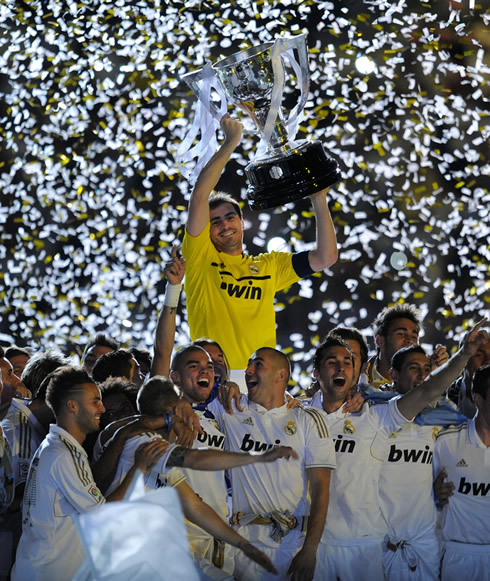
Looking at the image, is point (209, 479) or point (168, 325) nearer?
point (209, 479)

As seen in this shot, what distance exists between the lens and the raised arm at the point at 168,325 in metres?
3.89

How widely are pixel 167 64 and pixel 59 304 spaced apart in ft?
6.40

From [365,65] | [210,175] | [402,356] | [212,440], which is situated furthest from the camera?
[365,65]

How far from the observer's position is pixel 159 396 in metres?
3.23

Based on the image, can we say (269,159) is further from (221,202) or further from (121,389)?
(121,389)

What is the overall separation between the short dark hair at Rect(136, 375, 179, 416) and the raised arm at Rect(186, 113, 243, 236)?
90 cm

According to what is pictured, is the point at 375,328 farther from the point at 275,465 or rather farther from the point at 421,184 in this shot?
the point at 421,184

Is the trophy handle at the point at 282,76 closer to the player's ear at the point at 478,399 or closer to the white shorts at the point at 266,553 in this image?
the player's ear at the point at 478,399

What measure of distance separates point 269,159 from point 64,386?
1143 mm

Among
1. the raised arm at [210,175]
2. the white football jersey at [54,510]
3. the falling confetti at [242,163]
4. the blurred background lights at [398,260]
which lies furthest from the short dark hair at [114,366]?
the blurred background lights at [398,260]

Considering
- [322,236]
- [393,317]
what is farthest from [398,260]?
[322,236]

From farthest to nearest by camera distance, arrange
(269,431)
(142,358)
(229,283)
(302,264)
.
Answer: (142,358), (302,264), (229,283), (269,431)

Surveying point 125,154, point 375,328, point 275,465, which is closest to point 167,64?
point 125,154

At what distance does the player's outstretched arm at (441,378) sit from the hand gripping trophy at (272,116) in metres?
0.79
